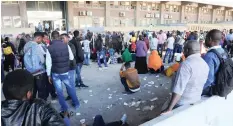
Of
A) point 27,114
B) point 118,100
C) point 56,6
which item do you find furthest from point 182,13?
point 27,114

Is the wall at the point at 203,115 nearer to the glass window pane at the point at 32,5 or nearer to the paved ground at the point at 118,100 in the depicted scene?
the paved ground at the point at 118,100

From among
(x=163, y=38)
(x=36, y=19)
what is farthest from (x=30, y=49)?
(x=36, y=19)

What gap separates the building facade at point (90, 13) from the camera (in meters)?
25.5

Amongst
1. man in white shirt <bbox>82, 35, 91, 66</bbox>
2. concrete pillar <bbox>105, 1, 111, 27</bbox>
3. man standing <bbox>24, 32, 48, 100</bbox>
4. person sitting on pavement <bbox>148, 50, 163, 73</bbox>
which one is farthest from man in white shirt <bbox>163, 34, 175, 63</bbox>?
concrete pillar <bbox>105, 1, 111, 27</bbox>

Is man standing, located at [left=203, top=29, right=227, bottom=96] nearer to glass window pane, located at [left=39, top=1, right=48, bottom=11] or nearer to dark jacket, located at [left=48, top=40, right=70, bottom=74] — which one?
dark jacket, located at [left=48, top=40, right=70, bottom=74]

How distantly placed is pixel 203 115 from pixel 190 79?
0.56 meters

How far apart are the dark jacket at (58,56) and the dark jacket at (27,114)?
11.2ft

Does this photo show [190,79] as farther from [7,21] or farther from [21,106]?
[7,21]

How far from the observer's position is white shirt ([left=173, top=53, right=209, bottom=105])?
300 cm

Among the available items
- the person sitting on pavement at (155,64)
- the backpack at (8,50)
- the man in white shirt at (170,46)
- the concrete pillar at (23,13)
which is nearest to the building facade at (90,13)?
the concrete pillar at (23,13)

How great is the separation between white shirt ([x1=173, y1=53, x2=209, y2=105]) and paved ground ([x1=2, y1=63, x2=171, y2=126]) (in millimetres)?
2013

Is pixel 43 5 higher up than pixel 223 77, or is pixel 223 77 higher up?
pixel 43 5

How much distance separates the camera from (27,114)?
1.70 metres

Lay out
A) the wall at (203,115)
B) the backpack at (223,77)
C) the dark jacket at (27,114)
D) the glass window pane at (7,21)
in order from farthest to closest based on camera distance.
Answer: the glass window pane at (7,21)
the backpack at (223,77)
the wall at (203,115)
the dark jacket at (27,114)
